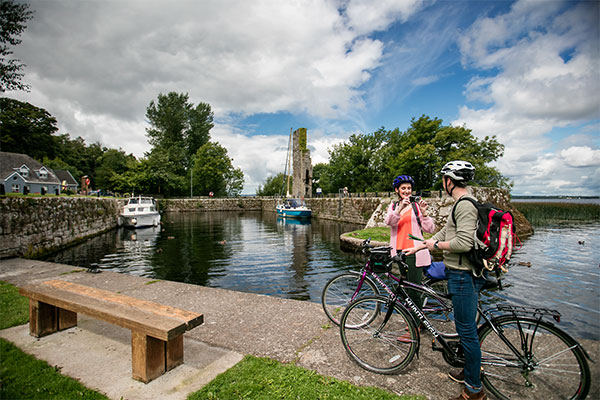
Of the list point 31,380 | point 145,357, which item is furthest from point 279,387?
point 31,380

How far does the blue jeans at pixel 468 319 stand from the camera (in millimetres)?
2477

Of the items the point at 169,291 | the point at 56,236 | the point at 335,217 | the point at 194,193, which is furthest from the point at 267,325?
the point at 194,193

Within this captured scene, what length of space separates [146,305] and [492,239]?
3.64 m

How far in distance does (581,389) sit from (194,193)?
6557 cm

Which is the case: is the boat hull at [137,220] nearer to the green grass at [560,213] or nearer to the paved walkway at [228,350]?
the paved walkway at [228,350]

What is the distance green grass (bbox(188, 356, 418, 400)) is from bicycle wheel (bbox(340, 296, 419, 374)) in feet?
1.46

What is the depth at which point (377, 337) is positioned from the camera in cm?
328

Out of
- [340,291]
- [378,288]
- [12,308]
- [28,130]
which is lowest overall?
[12,308]

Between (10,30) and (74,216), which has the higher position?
(10,30)

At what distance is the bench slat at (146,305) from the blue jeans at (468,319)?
8.15 ft

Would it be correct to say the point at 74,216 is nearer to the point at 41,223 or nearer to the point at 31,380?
the point at 41,223

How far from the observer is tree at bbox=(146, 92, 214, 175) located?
193 ft

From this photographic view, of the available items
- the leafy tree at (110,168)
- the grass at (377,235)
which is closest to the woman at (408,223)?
the grass at (377,235)

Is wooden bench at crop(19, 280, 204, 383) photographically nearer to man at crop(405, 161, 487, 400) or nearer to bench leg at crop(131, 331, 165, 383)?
bench leg at crop(131, 331, 165, 383)
